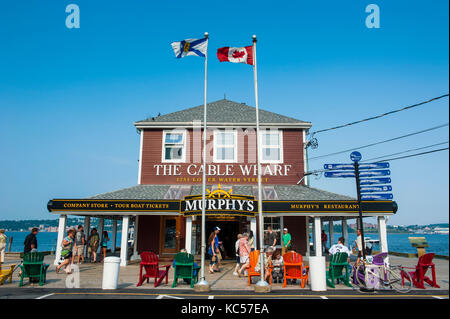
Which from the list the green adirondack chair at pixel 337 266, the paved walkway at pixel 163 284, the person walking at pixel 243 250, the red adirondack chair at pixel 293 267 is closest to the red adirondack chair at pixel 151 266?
the paved walkway at pixel 163 284

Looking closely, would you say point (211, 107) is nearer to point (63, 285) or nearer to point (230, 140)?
point (230, 140)

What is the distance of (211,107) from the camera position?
75.1 ft

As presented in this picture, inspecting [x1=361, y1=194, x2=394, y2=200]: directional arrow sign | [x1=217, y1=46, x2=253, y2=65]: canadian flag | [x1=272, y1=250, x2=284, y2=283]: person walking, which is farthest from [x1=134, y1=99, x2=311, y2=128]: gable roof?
[x1=272, y1=250, x2=284, y2=283]: person walking

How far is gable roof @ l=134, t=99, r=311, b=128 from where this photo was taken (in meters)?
19.7

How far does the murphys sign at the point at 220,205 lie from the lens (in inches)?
595

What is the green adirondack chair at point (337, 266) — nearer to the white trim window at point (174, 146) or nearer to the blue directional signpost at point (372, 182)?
the blue directional signpost at point (372, 182)

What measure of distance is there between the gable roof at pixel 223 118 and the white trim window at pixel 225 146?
0.62 meters

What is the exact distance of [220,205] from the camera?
49.8 ft

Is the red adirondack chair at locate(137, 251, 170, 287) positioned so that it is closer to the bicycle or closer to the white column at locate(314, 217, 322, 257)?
the bicycle

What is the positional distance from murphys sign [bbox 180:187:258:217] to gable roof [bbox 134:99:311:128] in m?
5.78

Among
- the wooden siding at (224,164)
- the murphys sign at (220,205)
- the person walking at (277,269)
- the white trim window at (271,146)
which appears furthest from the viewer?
the white trim window at (271,146)
